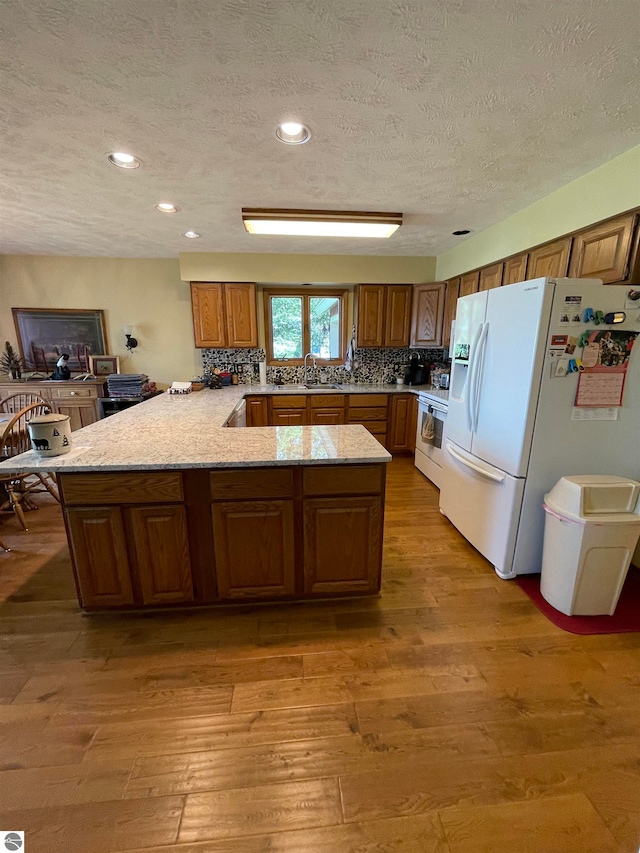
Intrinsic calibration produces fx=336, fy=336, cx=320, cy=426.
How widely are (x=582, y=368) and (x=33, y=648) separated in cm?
323

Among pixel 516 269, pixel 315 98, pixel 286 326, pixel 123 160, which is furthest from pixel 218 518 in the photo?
pixel 286 326

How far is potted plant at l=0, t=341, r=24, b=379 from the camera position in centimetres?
439

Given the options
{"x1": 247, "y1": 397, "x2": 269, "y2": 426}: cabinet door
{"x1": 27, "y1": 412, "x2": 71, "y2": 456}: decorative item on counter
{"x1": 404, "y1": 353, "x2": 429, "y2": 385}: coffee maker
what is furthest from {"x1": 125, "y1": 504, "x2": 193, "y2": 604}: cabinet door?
{"x1": 404, "y1": 353, "x2": 429, "y2": 385}: coffee maker

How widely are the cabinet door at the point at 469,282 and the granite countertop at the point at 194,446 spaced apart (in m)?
2.31

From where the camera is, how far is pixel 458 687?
1.48m

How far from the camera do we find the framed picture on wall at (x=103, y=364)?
4.49m

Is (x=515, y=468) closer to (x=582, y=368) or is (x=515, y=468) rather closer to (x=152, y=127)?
(x=582, y=368)

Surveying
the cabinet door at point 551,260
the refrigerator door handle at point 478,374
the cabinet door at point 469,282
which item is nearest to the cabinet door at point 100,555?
the refrigerator door handle at point 478,374

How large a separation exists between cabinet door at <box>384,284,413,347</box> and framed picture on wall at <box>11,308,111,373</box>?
12.5 ft

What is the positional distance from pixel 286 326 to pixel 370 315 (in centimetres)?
118

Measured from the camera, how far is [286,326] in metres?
4.73

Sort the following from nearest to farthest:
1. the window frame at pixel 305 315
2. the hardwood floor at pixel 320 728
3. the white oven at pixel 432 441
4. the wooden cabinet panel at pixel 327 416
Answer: the hardwood floor at pixel 320 728 → the white oven at pixel 432 441 → the wooden cabinet panel at pixel 327 416 → the window frame at pixel 305 315

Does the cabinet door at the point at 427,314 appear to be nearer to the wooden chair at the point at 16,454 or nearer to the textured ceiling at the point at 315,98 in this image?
the textured ceiling at the point at 315,98

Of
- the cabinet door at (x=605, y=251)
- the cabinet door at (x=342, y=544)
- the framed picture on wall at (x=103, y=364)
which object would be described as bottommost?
the cabinet door at (x=342, y=544)
